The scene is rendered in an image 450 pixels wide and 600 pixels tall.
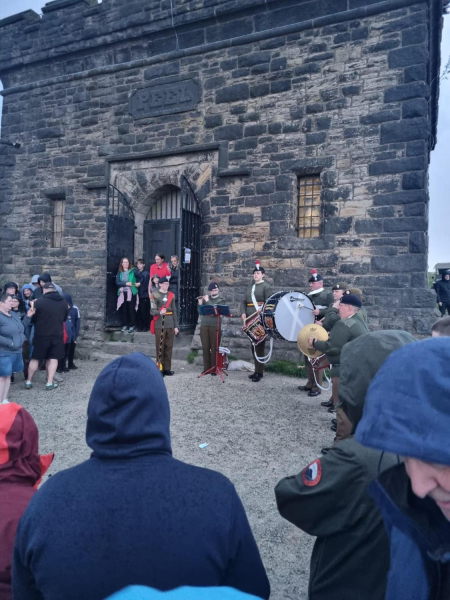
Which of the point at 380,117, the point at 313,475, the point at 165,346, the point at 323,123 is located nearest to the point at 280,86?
the point at 323,123

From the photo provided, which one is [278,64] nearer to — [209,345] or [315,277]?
[315,277]

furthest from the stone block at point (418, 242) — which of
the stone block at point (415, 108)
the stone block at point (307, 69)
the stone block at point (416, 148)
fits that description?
the stone block at point (307, 69)

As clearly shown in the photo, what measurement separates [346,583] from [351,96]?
836cm

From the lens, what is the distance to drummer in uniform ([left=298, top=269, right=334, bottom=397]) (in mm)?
6914

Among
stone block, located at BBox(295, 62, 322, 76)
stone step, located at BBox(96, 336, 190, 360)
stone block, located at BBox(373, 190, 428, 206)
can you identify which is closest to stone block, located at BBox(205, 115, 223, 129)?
stone block, located at BBox(295, 62, 322, 76)

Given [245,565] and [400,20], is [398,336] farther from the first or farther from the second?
[400,20]

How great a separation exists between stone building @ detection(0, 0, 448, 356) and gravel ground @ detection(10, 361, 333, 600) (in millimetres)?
2509

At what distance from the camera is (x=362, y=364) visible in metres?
2.03

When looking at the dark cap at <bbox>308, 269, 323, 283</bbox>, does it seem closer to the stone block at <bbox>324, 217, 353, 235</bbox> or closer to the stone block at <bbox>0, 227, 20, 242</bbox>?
the stone block at <bbox>324, 217, 353, 235</bbox>

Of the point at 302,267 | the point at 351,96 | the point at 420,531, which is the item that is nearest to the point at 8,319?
the point at 302,267

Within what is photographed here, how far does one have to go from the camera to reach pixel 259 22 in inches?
351

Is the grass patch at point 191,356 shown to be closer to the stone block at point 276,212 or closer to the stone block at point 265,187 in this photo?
the stone block at point 276,212

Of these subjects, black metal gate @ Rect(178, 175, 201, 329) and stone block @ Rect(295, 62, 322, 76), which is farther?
black metal gate @ Rect(178, 175, 201, 329)

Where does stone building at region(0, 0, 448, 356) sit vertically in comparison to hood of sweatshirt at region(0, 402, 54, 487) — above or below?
above
